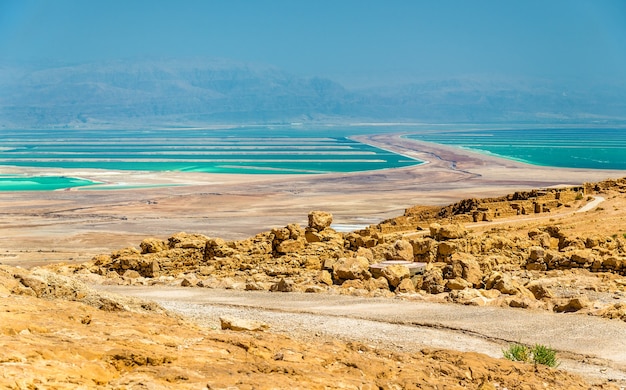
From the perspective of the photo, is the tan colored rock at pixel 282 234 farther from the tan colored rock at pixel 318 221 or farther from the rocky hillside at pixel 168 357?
the rocky hillside at pixel 168 357

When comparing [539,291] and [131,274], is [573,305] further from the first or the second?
[131,274]

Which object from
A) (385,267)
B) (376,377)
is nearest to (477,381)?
(376,377)

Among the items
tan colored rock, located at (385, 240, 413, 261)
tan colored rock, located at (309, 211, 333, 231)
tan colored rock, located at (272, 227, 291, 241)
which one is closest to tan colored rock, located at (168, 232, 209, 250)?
tan colored rock, located at (272, 227, 291, 241)

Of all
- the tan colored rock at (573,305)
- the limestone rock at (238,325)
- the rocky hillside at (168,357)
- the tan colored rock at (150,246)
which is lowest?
the tan colored rock at (150,246)

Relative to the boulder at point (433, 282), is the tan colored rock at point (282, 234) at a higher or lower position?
higher

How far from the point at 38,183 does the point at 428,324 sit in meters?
69.6

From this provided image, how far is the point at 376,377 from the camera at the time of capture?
29.1 feet

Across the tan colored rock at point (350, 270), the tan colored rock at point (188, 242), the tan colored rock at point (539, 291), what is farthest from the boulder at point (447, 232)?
the tan colored rock at point (188, 242)

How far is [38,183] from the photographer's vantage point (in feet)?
257

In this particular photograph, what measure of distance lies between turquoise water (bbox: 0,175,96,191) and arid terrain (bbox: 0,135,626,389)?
31.3 m

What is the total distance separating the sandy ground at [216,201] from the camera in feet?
143

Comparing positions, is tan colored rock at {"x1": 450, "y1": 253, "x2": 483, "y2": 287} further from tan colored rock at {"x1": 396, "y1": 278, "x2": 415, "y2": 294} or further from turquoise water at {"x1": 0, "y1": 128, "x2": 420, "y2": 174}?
turquoise water at {"x1": 0, "y1": 128, "x2": 420, "y2": 174}

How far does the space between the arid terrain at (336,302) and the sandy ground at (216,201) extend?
77cm

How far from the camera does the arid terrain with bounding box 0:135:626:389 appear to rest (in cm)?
836
